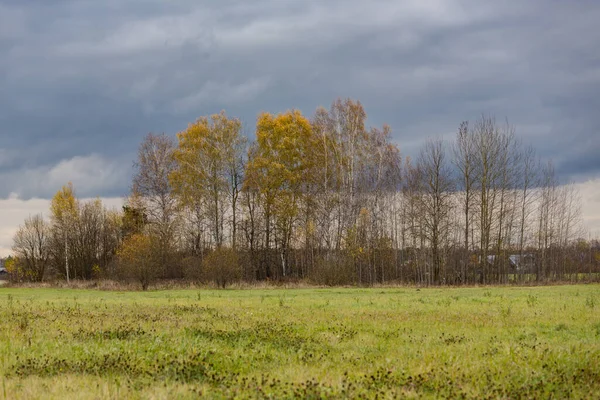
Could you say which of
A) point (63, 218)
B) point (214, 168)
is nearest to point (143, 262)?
point (214, 168)

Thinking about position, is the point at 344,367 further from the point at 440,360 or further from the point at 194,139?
the point at 194,139

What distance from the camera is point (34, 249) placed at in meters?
83.4

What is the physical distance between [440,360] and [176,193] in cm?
5246

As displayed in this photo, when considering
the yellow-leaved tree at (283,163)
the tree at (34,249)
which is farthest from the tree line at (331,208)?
the tree at (34,249)

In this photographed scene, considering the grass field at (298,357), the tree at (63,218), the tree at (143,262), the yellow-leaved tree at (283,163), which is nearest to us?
the grass field at (298,357)

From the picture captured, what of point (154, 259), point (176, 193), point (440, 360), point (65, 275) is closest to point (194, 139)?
point (176, 193)

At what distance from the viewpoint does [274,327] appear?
14117 millimetres

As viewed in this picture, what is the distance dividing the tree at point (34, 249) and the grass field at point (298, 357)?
7121 cm

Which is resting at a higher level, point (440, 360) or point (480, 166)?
point (480, 166)

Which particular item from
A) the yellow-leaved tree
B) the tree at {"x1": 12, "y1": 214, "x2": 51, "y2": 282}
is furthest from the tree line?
the tree at {"x1": 12, "y1": 214, "x2": 51, "y2": 282}

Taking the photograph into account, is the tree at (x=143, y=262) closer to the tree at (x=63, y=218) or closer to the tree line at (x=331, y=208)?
the tree line at (x=331, y=208)

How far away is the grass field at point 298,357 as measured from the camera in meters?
7.88

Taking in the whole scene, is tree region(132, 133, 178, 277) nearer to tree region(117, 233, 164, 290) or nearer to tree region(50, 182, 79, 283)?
tree region(117, 233, 164, 290)

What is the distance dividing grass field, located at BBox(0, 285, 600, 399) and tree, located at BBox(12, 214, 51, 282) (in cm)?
7121
